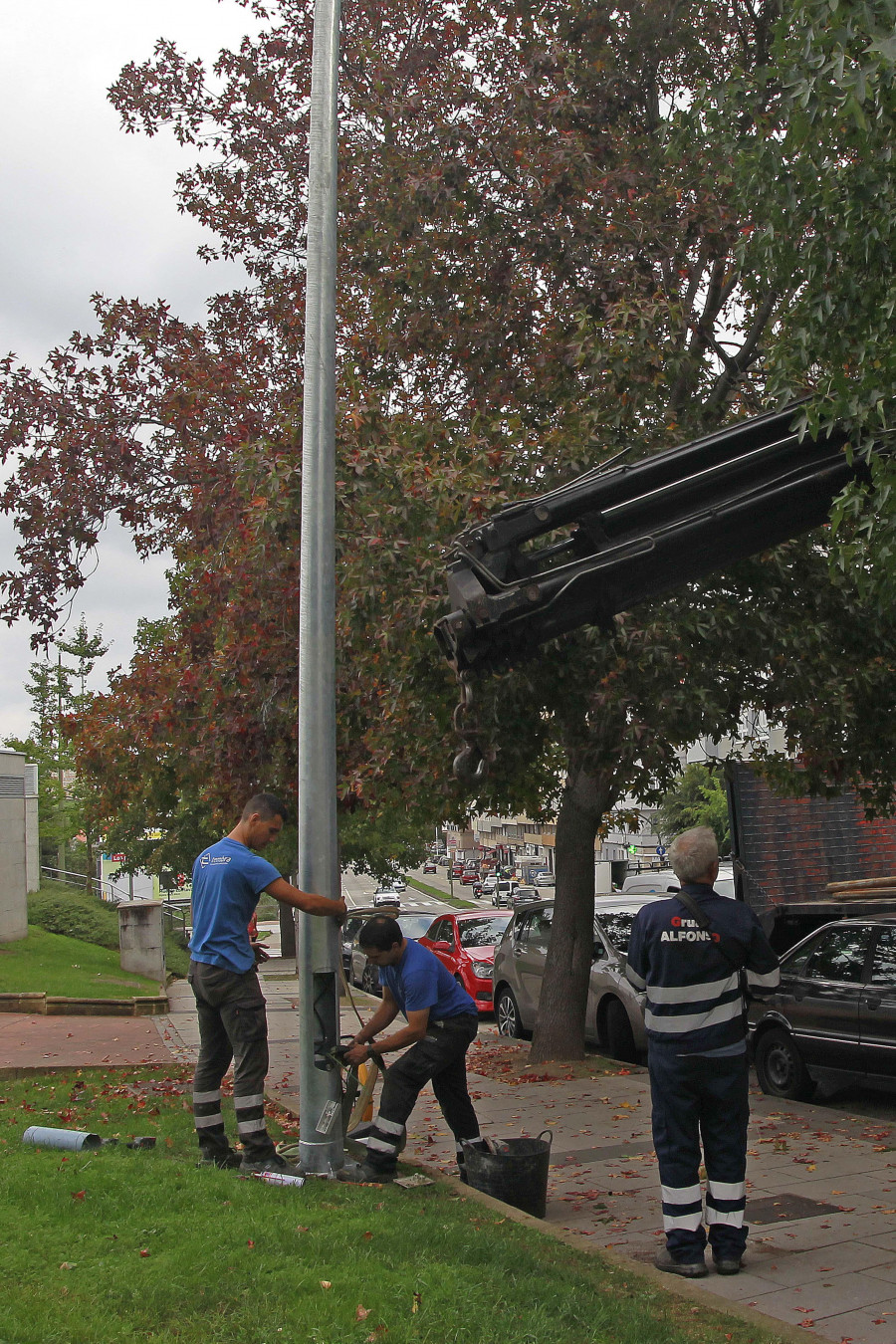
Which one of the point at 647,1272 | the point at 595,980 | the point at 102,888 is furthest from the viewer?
the point at 102,888

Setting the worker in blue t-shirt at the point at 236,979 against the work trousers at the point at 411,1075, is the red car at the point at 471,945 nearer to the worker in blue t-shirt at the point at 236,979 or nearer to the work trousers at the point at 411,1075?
the work trousers at the point at 411,1075

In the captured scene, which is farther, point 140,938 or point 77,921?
point 77,921

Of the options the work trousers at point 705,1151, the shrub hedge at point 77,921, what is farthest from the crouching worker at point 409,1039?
the shrub hedge at point 77,921

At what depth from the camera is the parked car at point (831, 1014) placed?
9.78 m

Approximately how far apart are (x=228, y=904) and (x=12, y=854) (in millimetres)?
17777

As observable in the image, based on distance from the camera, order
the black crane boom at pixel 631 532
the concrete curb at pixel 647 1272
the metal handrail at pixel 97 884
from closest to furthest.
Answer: the concrete curb at pixel 647 1272 → the black crane boom at pixel 631 532 → the metal handrail at pixel 97 884

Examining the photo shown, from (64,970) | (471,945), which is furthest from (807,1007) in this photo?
(64,970)

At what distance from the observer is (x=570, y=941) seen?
12.7m

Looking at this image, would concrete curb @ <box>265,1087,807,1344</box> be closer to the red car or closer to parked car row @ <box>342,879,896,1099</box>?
parked car row @ <box>342,879,896,1099</box>

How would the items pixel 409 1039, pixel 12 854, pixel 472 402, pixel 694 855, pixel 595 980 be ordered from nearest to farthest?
pixel 694 855
pixel 409 1039
pixel 472 402
pixel 595 980
pixel 12 854

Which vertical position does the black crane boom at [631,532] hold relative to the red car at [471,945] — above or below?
above

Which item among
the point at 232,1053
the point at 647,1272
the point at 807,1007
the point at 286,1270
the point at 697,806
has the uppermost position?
the point at 697,806

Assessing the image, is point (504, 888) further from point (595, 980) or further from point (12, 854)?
point (595, 980)

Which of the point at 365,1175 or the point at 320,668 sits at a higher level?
the point at 320,668
